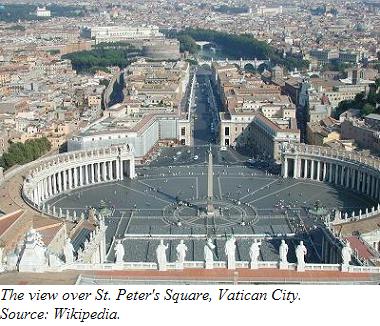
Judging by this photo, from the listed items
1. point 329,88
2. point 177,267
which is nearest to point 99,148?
point 177,267

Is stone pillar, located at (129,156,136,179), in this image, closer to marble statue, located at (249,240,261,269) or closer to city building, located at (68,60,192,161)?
city building, located at (68,60,192,161)

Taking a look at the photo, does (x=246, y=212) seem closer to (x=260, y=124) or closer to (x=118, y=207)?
(x=118, y=207)

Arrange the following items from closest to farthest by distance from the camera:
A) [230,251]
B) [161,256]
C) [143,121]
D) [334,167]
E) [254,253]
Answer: [161,256] < [230,251] < [254,253] < [334,167] < [143,121]

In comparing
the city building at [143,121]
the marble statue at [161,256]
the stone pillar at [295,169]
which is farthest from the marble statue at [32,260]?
the stone pillar at [295,169]

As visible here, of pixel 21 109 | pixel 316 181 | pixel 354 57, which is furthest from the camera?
pixel 354 57

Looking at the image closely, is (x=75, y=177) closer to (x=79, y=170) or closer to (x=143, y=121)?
(x=79, y=170)

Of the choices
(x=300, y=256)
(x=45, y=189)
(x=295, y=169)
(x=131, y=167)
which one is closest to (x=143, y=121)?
(x=131, y=167)

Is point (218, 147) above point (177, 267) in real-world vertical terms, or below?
below
